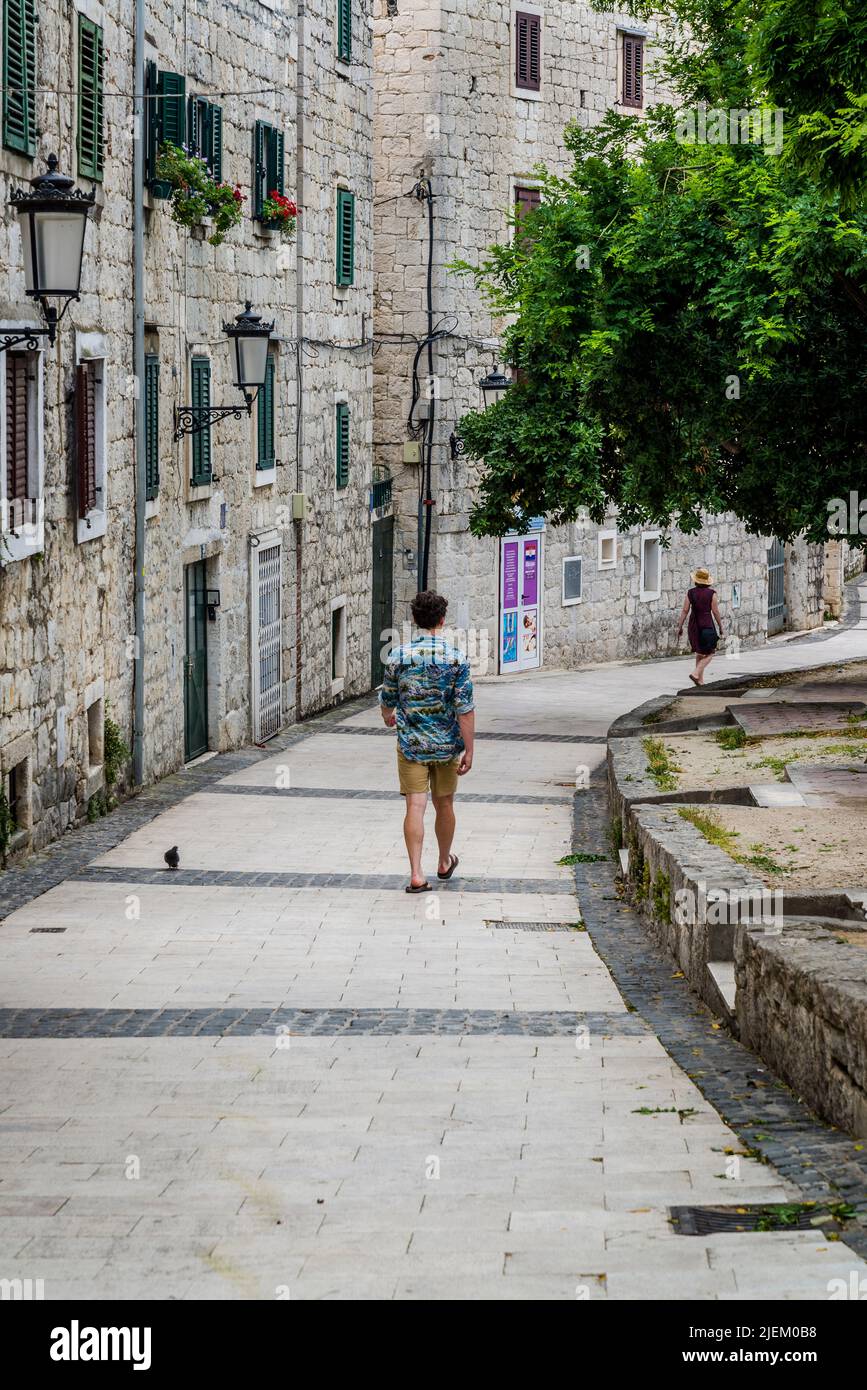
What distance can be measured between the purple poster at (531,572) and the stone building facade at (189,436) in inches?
148

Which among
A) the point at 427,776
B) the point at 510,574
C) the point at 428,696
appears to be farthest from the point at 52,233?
the point at 510,574

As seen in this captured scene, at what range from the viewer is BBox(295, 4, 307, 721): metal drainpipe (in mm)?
20203

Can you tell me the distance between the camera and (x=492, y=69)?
2589 centimetres

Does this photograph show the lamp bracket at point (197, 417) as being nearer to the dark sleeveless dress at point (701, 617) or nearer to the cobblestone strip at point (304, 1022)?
the dark sleeveless dress at point (701, 617)

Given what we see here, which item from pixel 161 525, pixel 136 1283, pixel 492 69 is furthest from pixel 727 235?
pixel 136 1283

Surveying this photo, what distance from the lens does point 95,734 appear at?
1377cm

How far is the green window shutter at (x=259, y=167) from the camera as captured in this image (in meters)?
18.6

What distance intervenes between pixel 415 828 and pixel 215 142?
30.1 feet

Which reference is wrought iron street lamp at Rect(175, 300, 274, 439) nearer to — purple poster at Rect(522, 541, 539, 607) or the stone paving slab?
the stone paving slab

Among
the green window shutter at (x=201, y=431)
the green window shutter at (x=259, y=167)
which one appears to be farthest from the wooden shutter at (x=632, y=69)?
the green window shutter at (x=201, y=431)

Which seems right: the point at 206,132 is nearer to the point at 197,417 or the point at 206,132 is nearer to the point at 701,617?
the point at 197,417

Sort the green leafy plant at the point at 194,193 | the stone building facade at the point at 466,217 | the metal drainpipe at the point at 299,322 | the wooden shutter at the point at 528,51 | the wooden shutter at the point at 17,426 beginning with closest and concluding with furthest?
the wooden shutter at the point at 17,426
the green leafy plant at the point at 194,193
the metal drainpipe at the point at 299,322
the stone building facade at the point at 466,217
the wooden shutter at the point at 528,51

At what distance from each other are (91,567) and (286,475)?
7.19 m

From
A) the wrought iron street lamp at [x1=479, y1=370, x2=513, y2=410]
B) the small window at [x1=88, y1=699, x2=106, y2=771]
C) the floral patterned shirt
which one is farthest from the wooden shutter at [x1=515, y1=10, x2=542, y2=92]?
the floral patterned shirt
